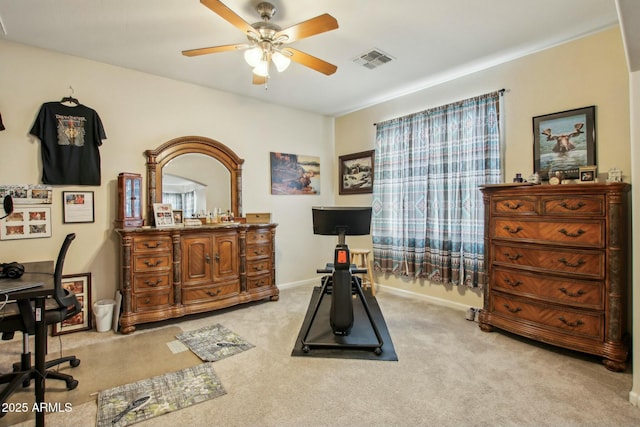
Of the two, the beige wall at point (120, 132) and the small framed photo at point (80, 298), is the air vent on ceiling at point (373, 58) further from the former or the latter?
the small framed photo at point (80, 298)

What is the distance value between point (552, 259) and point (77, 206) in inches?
179

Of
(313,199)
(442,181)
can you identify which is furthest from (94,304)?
(442,181)

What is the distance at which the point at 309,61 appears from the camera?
103 inches

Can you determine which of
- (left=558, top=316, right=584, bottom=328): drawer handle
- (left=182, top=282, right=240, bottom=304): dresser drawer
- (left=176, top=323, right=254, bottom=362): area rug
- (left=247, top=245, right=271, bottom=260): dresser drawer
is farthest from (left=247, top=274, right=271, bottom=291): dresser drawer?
(left=558, top=316, right=584, bottom=328): drawer handle

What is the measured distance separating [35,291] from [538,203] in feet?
12.1

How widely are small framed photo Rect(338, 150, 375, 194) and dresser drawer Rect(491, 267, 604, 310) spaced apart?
2310mm

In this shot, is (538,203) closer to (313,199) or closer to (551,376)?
(551,376)

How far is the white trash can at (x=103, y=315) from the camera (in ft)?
10.2

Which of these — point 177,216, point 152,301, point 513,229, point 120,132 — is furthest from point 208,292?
point 513,229

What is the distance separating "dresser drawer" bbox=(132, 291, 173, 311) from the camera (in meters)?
3.15

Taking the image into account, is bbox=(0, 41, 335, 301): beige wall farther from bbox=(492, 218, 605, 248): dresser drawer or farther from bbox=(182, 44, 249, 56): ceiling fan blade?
bbox=(492, 218, 605, 248): dresser drawer

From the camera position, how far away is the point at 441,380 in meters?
2.21

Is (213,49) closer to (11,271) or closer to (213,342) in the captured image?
(11,271)

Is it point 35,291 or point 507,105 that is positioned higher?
point 507,105
